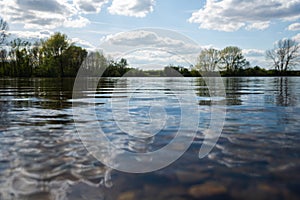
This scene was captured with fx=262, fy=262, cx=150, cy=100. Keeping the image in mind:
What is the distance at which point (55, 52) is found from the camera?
84.6 meters

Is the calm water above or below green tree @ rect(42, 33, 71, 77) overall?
below

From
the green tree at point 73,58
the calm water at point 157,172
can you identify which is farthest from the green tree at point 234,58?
the calm water at point 157,172

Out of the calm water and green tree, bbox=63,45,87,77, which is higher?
green tree, bbox=63,45,87,77

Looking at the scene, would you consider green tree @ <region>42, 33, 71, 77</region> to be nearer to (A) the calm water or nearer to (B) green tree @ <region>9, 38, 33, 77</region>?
(B) green tree @ <region>9, 38, 33, 77</region>

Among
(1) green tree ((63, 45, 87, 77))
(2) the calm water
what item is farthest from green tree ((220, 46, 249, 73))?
(2) the calm water

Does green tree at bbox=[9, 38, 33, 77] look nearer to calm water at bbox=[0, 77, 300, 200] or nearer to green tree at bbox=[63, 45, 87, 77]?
green tree at bbox=[63, 45, 87, 77]

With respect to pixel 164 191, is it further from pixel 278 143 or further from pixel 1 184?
pixel 278 143

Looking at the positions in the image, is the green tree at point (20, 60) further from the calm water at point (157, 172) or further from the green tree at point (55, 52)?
the calm water at point (157, 172)

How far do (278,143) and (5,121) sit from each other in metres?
6.18

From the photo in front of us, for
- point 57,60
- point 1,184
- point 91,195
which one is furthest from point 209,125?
point 57,60

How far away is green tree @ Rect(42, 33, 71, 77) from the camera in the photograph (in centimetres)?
8181

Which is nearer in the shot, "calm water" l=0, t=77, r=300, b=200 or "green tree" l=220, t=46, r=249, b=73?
"calm water" l=0, t=77, r=300, b=200

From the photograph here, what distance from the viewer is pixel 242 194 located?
263 cm

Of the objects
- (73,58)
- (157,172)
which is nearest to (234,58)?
(73,58)
